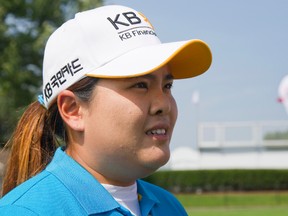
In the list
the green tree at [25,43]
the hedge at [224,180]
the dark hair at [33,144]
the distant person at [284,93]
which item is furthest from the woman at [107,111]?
the hedge at [224,180]

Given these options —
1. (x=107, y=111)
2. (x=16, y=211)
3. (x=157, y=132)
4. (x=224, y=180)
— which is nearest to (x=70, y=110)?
(x=107, y=111)

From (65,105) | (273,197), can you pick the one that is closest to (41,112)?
(65,105)

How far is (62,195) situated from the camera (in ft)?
6.93

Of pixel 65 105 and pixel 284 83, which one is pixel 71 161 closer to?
pixel 65 105

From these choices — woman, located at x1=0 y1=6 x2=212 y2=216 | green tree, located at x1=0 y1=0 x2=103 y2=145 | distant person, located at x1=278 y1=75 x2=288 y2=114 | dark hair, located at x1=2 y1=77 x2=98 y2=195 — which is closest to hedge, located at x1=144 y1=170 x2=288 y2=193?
green tree, located at x1=0 y1=0 x2=103 y2=145

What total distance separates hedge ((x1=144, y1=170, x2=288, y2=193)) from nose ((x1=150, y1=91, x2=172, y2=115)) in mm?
35507

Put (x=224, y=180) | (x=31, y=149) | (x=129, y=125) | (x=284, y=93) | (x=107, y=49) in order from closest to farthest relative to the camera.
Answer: (x=129, y=125)
(x=107, y=49)
(x=31, y=149)
(x=284, y=93)
(x=224, y=180)

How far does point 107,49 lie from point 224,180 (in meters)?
36.3

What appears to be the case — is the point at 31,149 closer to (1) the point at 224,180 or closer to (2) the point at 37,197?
(2) the point at 37,197

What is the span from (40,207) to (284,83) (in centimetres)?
1021

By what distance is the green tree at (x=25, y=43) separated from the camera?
26.5 m

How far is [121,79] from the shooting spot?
2186mm

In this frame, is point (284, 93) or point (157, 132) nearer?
point (157, 132)

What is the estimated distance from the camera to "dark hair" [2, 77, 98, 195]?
2.58 m
